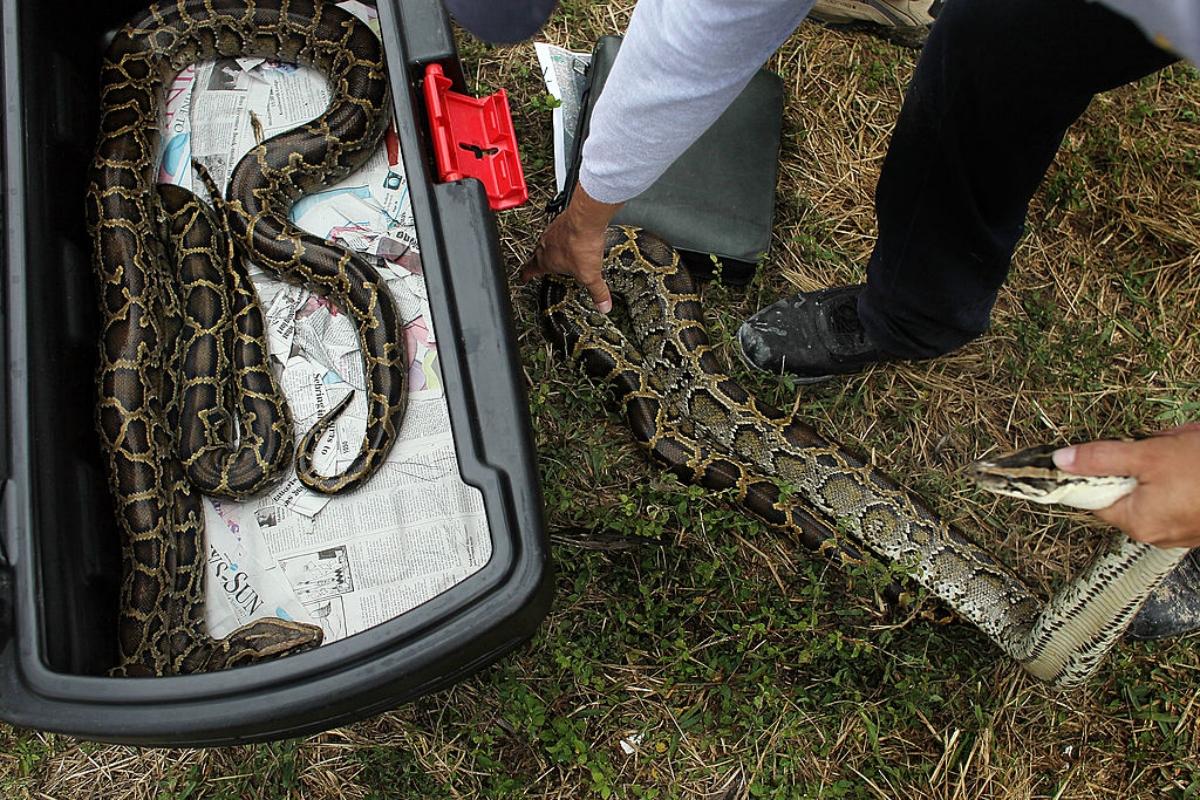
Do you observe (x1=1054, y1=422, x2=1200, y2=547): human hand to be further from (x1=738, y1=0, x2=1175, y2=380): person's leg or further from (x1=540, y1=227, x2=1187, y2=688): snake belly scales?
(x1=540, y1=227, x2=1187, y2=688): snake belly scales

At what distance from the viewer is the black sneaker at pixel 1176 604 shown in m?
2.97

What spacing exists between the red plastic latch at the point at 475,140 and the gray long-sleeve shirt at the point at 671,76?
1.40 ft

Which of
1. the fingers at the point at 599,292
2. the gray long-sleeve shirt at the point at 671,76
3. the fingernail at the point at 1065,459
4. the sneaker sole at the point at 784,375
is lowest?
the sneaker sole at the point at 784,375

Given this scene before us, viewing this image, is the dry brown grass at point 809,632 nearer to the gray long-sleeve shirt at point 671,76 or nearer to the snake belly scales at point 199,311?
the snake belly scales at point 199,311

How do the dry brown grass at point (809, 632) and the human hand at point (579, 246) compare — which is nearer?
the human hand at point (579, 246)

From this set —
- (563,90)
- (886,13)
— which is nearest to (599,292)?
(563,90)

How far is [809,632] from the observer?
3113 mm

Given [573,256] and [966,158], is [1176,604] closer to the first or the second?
[966,158]

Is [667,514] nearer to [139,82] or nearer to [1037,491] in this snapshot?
[1037,491]

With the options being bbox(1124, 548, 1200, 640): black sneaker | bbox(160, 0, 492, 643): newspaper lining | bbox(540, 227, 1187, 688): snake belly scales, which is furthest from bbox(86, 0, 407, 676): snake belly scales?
bbox(1124, 548, 1200, 640): black sneaker

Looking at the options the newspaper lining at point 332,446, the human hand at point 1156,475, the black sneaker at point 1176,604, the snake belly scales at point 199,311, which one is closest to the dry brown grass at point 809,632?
the black sneaker at point 1176,604

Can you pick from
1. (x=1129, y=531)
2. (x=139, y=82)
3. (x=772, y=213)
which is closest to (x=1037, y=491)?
(x=1129, y=531)

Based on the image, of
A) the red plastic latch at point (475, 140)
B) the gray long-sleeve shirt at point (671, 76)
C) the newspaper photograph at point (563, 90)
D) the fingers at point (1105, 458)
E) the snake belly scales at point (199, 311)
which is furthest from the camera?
the newspaper photograph at point (563, 90)

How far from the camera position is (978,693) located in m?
3.07
